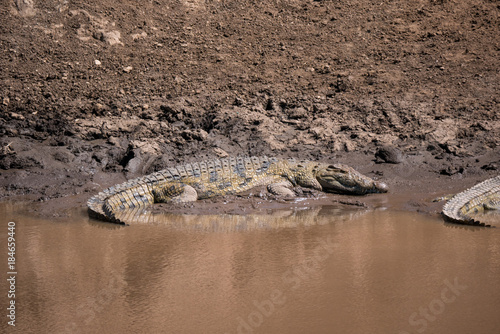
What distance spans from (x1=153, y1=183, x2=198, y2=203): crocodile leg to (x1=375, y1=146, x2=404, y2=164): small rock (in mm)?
3262

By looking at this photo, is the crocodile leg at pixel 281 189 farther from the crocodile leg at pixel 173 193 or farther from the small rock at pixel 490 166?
the small rock at pixel 490 166

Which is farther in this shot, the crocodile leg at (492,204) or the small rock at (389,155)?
the small rock at (389,155)

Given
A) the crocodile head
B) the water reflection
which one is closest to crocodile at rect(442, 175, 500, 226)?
the water reflection

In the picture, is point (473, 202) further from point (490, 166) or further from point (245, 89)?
point (245, 89)

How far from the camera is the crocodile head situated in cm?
747

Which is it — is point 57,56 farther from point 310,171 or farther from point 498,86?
point 498,86

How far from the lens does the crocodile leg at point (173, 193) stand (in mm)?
7273

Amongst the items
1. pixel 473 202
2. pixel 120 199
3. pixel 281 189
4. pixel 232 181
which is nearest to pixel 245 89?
pixel 232 181

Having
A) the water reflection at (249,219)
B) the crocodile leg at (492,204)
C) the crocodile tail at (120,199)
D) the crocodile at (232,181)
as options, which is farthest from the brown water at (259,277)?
the crocodile at (232,181)

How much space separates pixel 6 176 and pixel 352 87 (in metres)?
6.69

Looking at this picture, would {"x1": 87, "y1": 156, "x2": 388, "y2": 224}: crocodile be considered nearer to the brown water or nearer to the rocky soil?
the rocky soil

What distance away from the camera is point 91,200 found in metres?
6.77

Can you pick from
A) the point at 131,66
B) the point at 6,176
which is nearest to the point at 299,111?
the point at 131,66

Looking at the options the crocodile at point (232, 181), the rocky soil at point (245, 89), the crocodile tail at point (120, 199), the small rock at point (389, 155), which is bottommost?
the crocodile tail at point (120, 199)
